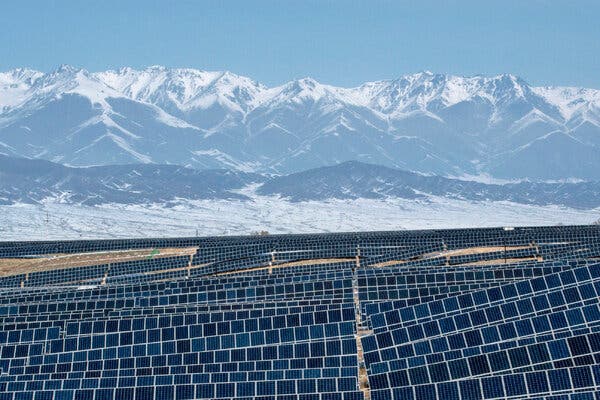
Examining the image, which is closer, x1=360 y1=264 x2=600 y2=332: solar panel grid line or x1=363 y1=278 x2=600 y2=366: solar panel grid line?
x1=363 y1=278 x2=600 y2=366: solar panel grid line

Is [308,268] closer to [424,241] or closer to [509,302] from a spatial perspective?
[424,241]

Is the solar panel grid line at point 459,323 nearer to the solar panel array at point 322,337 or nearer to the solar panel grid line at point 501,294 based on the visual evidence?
the solar panel array at point 322,337

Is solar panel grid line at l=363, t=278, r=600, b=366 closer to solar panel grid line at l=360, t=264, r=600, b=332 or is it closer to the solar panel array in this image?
the solar panel array

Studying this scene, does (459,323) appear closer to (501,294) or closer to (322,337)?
(501,294)

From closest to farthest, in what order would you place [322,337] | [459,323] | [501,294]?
1. [459,323]
2. [322,337]
3. [501,294]

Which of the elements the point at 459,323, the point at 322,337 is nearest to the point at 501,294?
the point at 459,323

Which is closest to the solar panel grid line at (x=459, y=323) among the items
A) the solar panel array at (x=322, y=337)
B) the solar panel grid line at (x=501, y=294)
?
the solar panel array at (x=322, y=337)

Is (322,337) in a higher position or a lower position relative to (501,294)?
lower

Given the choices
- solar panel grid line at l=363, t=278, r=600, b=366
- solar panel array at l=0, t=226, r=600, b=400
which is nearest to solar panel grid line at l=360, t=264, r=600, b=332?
solar panel array at l=0, t=226, r=600, b=400

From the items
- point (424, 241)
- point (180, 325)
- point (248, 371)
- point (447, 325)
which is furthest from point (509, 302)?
point (424, 241)
